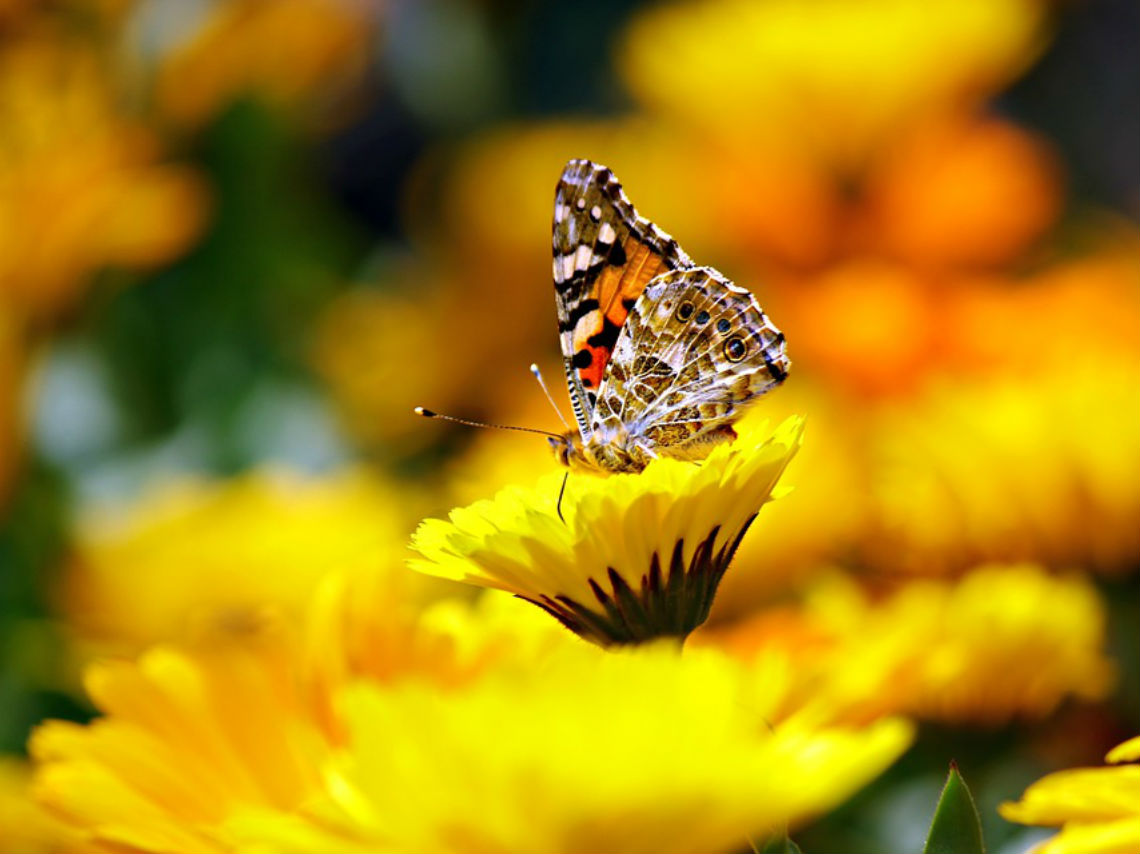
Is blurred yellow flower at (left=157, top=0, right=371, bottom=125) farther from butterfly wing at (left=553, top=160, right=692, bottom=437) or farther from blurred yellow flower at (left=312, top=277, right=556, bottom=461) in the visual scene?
butterfly wing at (left=553, top=160, right=692, bottom=437)

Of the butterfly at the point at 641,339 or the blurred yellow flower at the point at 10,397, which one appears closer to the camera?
the butterfly at the point at 641,339

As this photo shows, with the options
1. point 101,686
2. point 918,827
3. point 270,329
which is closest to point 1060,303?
point 918,827

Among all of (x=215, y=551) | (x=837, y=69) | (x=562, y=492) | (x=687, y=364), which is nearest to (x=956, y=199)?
(x=837, y=69)

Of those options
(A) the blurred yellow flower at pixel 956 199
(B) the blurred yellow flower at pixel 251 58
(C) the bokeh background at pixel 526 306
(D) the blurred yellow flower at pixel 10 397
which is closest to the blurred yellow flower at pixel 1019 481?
(C) the bokeh background at pixel 526 306

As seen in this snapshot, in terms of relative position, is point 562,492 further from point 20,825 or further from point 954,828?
point 20,825

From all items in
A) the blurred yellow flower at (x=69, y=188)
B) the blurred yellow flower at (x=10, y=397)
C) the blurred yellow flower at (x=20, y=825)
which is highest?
the blurred yellow flower at (x=69, y=188)

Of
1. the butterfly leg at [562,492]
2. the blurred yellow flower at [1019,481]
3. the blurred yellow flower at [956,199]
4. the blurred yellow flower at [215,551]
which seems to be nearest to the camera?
the butterfly leg at [562,492]

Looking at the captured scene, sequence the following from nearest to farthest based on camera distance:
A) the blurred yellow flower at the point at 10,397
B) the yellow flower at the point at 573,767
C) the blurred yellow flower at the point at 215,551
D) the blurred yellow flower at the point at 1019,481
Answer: the yellow flower at the point at 573,767
the blurred yellow flower at the point at 1019,481
the blurred yellow flower at the point at 215,551
the blurred yellow flower at the point at 10,397

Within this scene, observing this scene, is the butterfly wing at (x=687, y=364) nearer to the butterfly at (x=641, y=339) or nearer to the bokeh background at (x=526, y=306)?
the butterfly at (x=641, y=339)

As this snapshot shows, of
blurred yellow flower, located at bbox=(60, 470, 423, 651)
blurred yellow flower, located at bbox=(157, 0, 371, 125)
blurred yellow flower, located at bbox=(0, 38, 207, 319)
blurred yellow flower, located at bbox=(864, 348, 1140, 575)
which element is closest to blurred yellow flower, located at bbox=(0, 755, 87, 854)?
blurred yellow flower, located at bbox=(60, 470, 423, 651)
